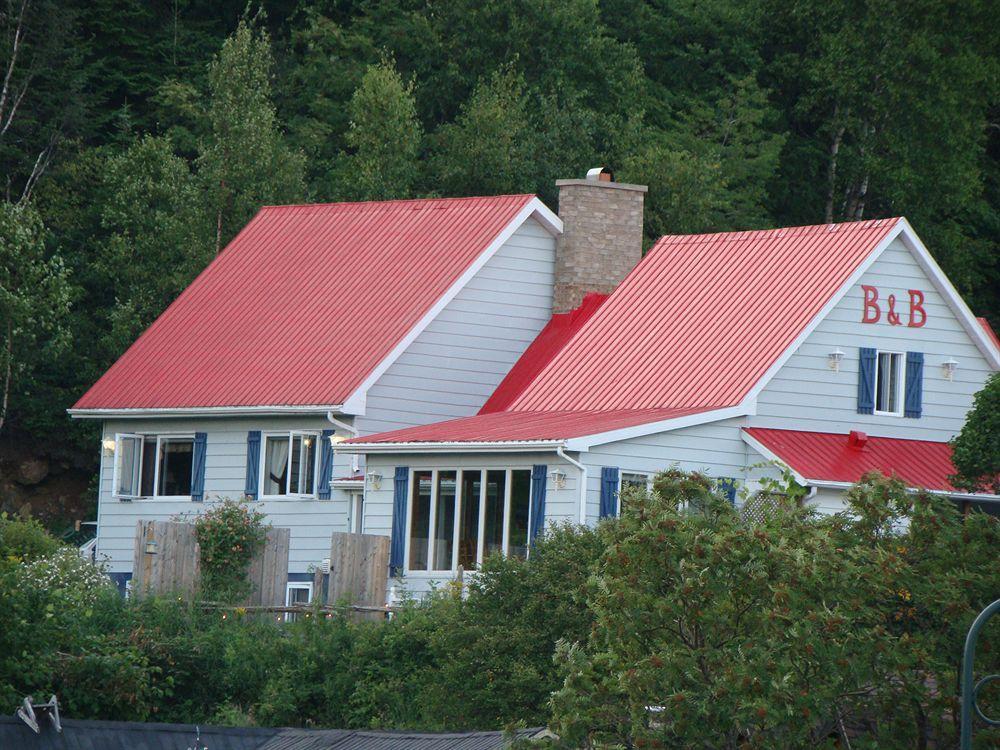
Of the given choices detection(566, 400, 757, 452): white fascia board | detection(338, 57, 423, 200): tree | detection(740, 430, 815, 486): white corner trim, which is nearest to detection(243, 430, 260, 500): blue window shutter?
detection(566, 400, 757, 452): white fascia board

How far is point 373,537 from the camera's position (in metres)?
30.7

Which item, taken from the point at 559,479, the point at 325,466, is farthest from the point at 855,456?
the point at 325,466

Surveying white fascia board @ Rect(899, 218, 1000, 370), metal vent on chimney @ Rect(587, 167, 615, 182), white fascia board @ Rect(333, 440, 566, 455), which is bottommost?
white fascia board @ Rect(333, 440, 566, 455)

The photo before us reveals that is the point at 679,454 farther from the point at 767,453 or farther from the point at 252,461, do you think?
the point at 252,461

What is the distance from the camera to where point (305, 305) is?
40844 mm

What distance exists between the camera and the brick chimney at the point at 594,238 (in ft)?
132

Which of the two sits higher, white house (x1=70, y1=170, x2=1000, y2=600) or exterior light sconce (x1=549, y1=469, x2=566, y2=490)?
white house (x1=70, y1=170, x2=1000, y2=600)

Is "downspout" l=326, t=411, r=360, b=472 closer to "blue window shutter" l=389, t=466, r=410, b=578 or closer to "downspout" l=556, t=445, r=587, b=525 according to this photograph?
"blue window shutter" l=389, t=466, r=410, b=578

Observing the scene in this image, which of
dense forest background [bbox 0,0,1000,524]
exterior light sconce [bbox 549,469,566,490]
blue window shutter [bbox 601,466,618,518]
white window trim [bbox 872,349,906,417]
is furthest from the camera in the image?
dense forest background [bbox 0,0,1000,524]

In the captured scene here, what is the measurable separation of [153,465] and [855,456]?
47.3ft

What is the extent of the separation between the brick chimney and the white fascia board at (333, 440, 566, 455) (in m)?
7.80

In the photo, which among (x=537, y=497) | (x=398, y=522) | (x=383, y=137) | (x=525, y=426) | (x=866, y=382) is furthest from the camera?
(x=383, y=137)

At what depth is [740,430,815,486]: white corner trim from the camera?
1238 inches

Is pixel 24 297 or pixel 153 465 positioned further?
pixel 24 297
